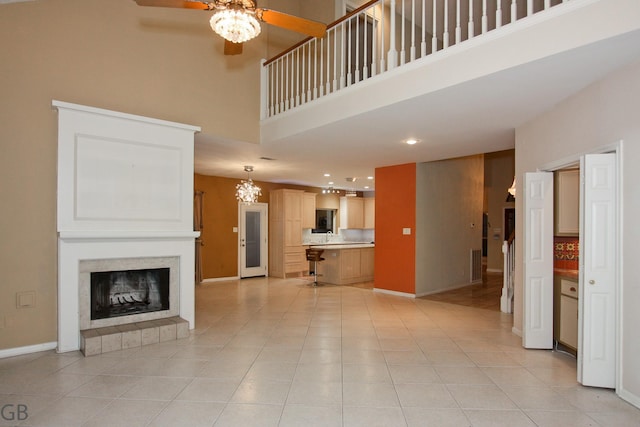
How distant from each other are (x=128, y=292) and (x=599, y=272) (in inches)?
201

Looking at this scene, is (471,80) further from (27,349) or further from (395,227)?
(27,349)

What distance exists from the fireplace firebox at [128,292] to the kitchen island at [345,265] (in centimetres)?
456

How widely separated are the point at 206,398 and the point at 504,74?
11.9 feet

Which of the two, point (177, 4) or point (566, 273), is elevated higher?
point (177, 4)

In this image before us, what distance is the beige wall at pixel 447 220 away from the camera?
740 cm

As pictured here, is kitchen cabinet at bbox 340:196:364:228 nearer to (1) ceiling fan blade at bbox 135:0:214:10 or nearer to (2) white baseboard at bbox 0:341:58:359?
(2) white baseboard at bbox 0:341:58:359

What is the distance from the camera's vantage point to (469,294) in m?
7.54

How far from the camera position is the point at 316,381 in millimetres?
3307

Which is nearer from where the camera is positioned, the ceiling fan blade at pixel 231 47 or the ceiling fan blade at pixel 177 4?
the ceiling fan blade at pixel 177 4

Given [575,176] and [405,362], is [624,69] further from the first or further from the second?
[405,362]

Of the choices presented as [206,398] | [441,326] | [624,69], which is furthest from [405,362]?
[624,69]

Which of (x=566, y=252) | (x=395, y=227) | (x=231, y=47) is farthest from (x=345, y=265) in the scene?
(x=231, y=47)

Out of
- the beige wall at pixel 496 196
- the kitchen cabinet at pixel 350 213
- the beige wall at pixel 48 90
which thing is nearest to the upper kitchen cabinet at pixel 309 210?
the kitchen cabinet at pixel 350 213

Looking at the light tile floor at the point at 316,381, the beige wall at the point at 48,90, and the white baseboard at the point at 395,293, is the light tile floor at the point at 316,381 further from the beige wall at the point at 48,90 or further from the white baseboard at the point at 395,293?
the white baseboard at the point at 395,293
